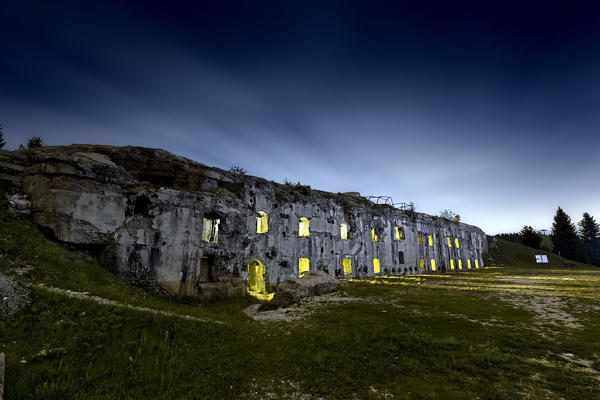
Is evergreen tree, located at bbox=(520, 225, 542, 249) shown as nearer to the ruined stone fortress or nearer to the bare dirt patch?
the ruined stone fortress

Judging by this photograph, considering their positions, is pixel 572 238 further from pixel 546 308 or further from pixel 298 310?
pixel 298 310

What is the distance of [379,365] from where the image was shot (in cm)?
534

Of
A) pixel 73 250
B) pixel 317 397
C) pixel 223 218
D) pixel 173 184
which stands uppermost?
pixel 173 184

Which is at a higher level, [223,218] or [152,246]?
[223,218]

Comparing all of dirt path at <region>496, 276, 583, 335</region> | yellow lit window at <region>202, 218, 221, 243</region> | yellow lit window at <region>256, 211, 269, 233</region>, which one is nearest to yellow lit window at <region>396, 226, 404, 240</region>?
dirt path at <region>496, 276, 583, 335</region>

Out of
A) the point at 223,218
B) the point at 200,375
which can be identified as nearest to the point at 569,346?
the point at 200,375

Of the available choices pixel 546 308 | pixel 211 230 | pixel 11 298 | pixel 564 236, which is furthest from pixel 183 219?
pixel 564 236

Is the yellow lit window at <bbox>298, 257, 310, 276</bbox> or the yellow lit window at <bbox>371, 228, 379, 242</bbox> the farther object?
the yellow lit window at <bbox>371, 228, 379, 242</bbox>

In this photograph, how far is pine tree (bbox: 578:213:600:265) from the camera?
5312 centimetres

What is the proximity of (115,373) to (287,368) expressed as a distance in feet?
10.9

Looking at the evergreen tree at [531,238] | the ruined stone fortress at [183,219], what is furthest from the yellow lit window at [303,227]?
the evergreen tree at [531,238]

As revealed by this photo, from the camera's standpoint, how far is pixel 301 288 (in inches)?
476

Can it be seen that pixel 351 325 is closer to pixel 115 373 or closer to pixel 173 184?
pixel 115 373

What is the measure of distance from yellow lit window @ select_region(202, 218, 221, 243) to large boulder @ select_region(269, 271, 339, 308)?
5545 mm
